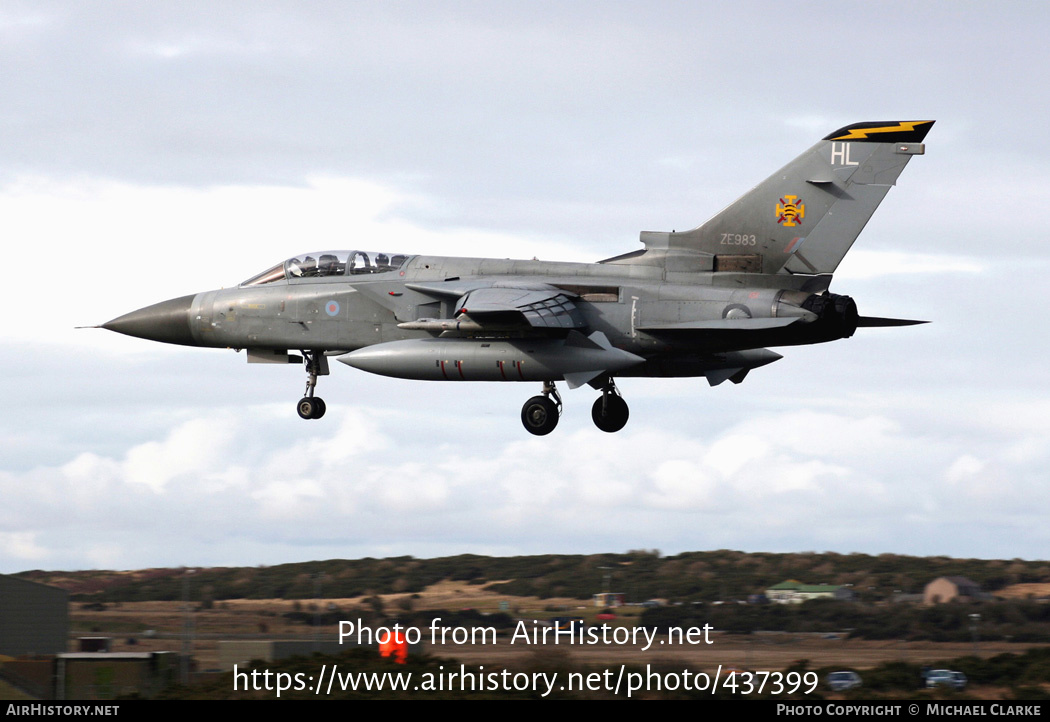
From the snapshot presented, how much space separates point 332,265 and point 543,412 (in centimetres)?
531

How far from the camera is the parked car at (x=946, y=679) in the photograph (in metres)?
23.5

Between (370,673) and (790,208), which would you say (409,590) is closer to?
(370,673)

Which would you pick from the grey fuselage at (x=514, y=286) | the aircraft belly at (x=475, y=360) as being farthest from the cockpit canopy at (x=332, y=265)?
the aircraft belly at (x=475, y=360)

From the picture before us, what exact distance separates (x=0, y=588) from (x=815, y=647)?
1751cm

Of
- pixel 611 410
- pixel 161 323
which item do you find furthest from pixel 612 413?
pixel 161 323

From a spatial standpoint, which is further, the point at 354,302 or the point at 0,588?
the point at 0,588

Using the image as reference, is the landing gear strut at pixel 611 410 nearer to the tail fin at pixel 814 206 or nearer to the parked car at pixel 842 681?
the tail fin at pixel 814 206

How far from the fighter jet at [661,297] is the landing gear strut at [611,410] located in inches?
48.7

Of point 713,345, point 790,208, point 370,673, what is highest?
point 790,208

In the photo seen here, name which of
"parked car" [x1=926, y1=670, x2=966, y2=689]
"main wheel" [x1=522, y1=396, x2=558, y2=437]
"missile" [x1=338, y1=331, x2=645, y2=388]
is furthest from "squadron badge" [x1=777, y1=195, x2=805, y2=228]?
"parked car" [x1=926, y1=670, x2=966, y2=689]

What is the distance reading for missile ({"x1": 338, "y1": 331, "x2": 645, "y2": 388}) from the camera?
2427cm

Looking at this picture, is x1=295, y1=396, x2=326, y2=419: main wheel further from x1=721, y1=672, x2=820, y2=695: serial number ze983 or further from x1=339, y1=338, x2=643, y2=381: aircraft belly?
x1=721, y1=672, x2=820, y2=695: serial number ze983

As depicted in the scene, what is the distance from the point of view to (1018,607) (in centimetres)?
2877
